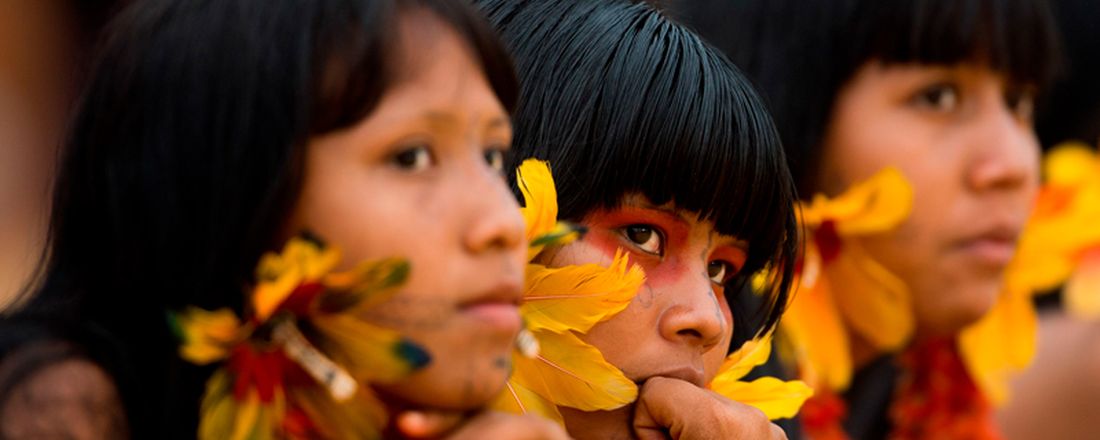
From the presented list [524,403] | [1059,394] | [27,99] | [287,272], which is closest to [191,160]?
[287,272]

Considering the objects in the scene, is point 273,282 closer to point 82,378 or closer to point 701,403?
point 82,378

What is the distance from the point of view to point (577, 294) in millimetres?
1708

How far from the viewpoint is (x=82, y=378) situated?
132 centimetres

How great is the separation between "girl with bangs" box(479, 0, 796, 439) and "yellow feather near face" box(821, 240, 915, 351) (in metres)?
0.69

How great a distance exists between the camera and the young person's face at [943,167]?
2.48 m

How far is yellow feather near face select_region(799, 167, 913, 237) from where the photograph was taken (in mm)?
2434

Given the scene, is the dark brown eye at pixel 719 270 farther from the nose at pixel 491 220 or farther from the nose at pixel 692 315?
the nose at pixel 491 220

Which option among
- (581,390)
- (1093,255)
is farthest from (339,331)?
(1093,255)

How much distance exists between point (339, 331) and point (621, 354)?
446 mm

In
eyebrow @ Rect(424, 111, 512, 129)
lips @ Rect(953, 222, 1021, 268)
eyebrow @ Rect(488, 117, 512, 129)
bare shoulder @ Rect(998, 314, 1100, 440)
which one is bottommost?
bare shoulder @ Rect(998, 314, 1100, 440)

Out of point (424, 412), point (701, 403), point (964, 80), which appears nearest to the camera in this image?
point (424, 412)

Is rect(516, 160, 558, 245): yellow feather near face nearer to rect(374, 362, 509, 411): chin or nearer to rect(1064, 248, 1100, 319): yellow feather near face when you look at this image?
rect(374, 362, 509, 411): chin

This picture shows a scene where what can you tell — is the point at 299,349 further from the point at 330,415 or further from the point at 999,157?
the point at 999,157

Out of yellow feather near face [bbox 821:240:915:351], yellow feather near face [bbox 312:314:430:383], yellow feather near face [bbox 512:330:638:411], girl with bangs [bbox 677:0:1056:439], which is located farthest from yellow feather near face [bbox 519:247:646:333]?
yellow feather near face [bbox 821:240:915:351]
